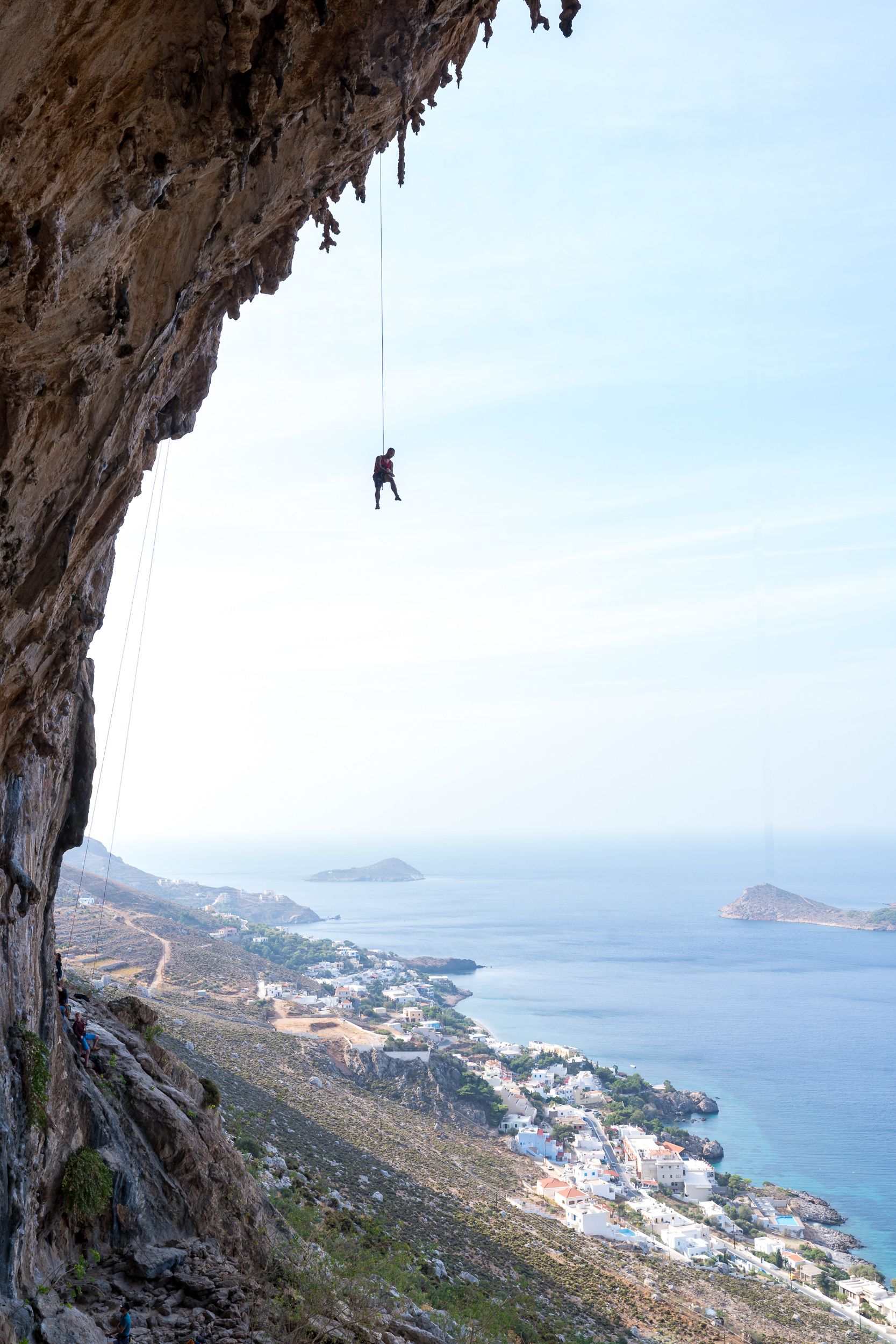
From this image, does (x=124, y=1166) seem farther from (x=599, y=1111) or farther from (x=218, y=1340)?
(x=599, y=1111)

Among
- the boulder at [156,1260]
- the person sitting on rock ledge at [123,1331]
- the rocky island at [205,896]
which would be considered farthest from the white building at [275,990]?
the rocky island at [205,896]

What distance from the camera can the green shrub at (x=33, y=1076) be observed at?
7.76 metres

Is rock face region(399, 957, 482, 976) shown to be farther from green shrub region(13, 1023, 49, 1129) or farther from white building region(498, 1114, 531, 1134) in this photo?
green shrub region(13, 1023, 49, 1129)

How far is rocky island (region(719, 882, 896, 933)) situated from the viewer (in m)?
136

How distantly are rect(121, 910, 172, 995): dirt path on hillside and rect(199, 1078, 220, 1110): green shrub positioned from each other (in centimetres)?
3328

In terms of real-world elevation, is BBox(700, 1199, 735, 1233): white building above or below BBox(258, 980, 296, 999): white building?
below

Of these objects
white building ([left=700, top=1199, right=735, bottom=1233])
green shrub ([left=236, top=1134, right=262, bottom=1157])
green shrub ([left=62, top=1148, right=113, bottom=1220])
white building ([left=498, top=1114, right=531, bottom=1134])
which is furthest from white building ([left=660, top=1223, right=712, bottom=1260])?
green shrub ([left=62, top=1148, right=113, bottom=1220])

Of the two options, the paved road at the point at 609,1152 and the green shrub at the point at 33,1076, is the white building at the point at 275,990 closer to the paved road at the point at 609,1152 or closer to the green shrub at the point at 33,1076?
the paved road at the point at 609,1152

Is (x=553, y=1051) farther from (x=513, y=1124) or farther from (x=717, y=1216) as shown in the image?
(x=717, y=1216)

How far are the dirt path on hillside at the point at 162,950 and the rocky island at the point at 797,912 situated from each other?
11378 cm

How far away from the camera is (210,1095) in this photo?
12203 mm

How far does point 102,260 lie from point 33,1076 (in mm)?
7387

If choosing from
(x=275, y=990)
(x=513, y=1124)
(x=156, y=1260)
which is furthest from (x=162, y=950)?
(x=156, y=1260)

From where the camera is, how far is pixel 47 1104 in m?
8.24
